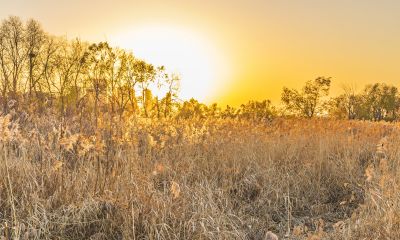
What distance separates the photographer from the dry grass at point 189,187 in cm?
361

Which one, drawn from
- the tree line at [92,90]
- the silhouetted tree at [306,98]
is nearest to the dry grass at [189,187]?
the tree line at [92,90]

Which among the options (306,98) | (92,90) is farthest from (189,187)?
(306,98)

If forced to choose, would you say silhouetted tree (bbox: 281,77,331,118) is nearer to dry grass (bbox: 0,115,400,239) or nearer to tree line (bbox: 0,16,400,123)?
tree line (bbox: 0,16,400,123)

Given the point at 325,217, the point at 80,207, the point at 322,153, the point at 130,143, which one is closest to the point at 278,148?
the point at 322,153

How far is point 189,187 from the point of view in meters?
5.07

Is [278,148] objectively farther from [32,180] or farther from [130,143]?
[32,180]

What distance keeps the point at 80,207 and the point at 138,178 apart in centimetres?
56

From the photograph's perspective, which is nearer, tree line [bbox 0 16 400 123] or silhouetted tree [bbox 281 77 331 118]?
tree line [bbox 0 16 400 123]

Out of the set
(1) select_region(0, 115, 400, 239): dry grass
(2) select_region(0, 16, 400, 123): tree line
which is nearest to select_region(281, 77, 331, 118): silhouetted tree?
(2) select_region(0, 16, 400, 123): tree line

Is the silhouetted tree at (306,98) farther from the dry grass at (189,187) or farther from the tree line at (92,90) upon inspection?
the dry grass at (189,187)

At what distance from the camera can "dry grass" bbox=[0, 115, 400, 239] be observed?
3.61 m

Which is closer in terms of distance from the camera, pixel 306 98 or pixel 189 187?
pixel 189 187

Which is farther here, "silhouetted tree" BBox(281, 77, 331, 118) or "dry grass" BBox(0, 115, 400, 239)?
"silhouetted tree" BBox(281, 77, 331, 118)

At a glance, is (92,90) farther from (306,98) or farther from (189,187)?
(306,98)
